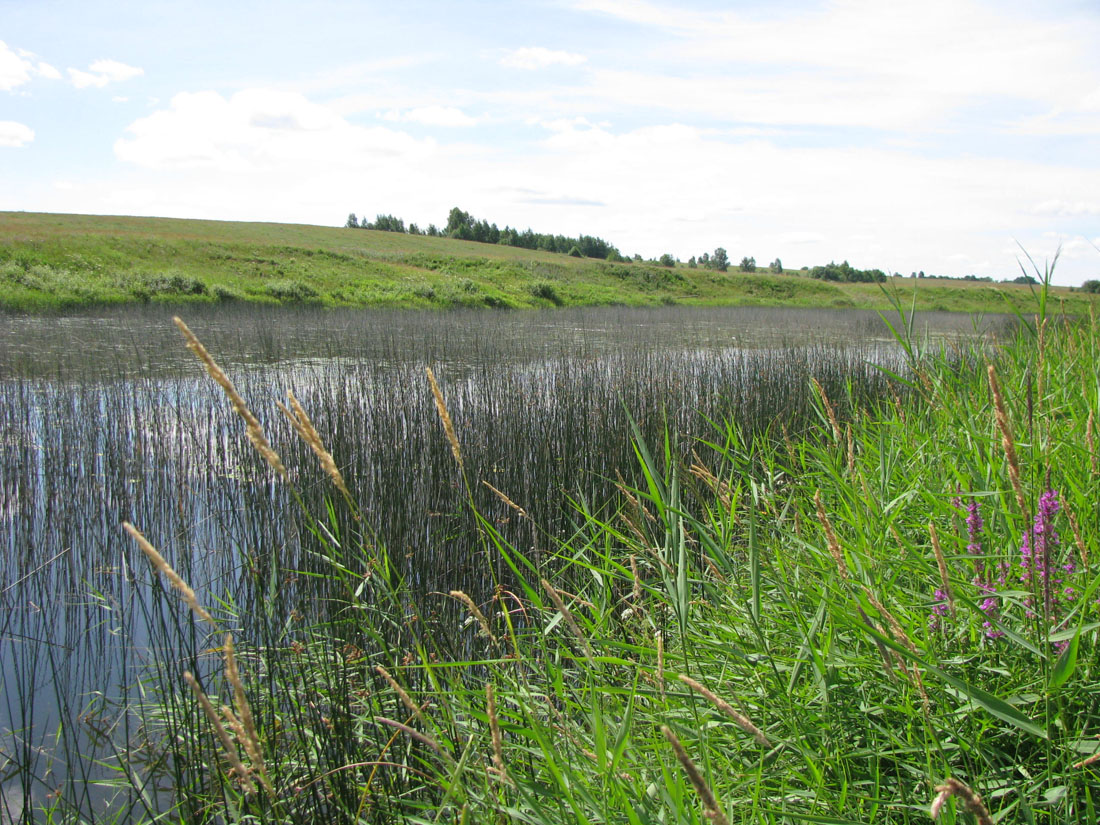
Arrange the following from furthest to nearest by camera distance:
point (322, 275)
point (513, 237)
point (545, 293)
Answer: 1. point (513, 237)
2. point (545, 293)
3. point (322, 275)

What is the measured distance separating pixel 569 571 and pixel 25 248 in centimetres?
2723

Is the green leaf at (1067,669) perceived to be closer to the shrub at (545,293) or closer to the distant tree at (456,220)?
the shrub at (545,293)

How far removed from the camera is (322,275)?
26438mm

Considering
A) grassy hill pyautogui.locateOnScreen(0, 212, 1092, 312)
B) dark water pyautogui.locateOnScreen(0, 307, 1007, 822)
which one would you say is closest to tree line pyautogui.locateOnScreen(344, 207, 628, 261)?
grassy hill pyautogui.locateOnScreen(0, 212, 1092, 312)

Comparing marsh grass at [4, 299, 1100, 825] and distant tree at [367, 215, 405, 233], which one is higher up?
distant tree at [367, 215, 405, 233]

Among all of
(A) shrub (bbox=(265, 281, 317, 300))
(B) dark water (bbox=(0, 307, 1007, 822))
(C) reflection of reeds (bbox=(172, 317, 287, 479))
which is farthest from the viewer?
(A) shrub (bbox=(265, 281, 317, 300))

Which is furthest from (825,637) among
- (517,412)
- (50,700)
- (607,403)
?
(607,403)

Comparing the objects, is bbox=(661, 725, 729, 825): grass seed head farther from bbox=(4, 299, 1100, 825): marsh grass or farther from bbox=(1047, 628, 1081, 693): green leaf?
bbox=(1047, 628, 1081, 693): green leaf

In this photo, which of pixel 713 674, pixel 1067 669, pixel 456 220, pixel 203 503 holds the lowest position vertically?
pixel 203 503

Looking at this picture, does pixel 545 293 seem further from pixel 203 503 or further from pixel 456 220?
pixel 456 220

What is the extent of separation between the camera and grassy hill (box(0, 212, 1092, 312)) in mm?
20453

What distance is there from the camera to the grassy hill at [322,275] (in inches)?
805

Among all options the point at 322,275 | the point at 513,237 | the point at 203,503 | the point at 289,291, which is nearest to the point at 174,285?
the point at 289,291

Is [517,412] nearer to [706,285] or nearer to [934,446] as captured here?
[934,446]
